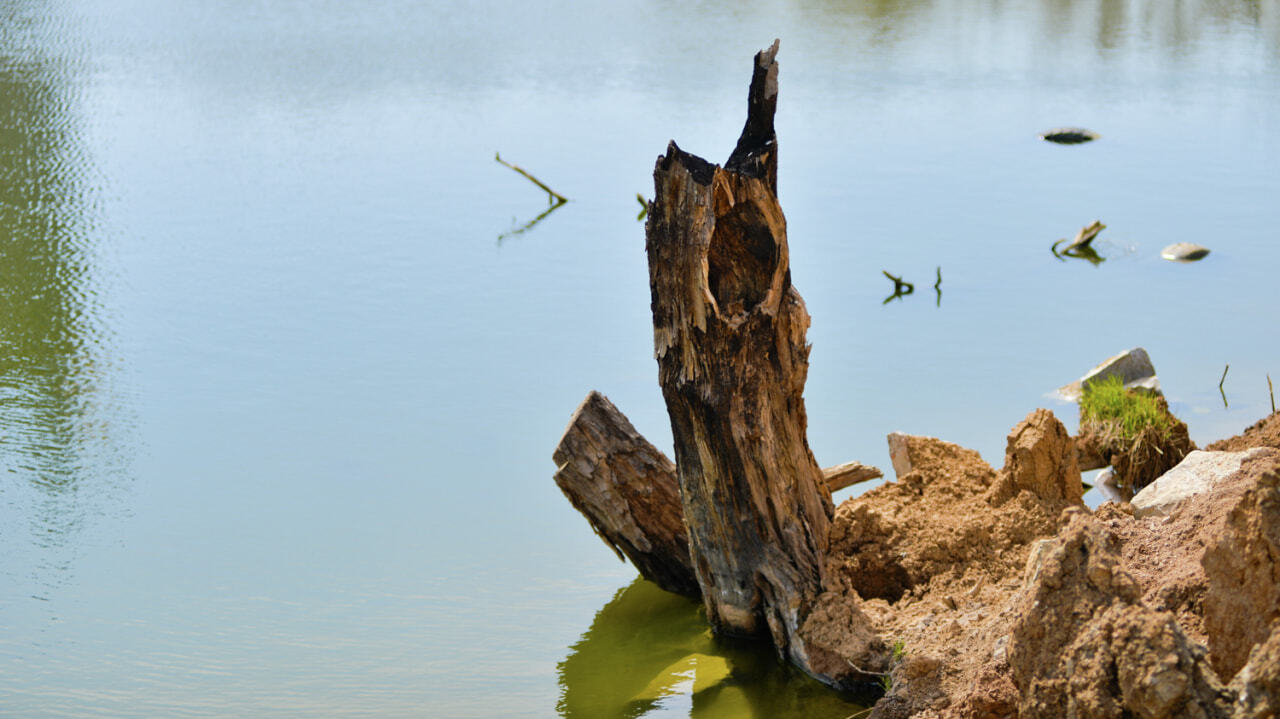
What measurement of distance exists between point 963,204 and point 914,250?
63.6 inches

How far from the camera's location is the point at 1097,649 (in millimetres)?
3143

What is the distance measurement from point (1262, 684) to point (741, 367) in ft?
7.58

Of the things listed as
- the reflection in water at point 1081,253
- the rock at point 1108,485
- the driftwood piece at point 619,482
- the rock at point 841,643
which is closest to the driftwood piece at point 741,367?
the rock at point 841,643

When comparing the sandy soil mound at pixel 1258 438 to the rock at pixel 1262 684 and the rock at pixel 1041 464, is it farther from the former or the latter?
the rock at pixel 1262 684

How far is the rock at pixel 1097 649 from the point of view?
9.54 feet

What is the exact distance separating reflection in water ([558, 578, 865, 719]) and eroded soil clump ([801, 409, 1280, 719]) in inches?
7.6

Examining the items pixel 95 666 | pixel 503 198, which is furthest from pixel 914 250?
pixel 95 666

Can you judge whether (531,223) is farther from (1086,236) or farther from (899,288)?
(1086,236)

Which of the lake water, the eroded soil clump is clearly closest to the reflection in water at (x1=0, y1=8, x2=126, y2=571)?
the lake water

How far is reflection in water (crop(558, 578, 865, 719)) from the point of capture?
473 cm

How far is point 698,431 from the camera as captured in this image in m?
4.77

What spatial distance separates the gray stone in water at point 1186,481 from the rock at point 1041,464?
30cm

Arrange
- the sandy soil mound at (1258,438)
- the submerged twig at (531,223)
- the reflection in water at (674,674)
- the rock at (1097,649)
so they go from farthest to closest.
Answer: the submerged twig at (531,223) < the sandy soil mound at (1258,438) < the reflection in water at (674,674) < the rock at (1097,649)

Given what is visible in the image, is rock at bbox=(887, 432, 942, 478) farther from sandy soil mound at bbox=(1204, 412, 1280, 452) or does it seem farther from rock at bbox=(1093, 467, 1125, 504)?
sandy soil mound at bbox=(1204, 412, 1280, 452)
